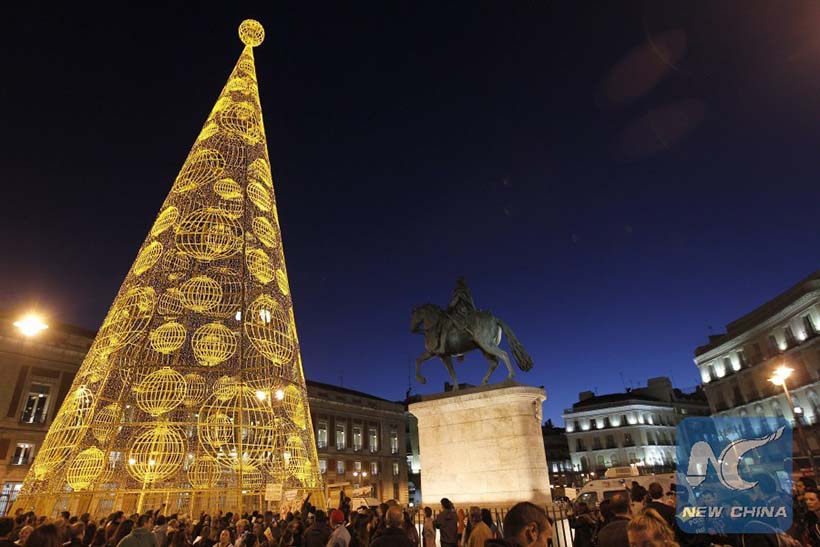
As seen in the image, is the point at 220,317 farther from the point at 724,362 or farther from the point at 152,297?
the point at 724,362

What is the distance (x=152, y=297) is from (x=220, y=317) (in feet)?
5.93

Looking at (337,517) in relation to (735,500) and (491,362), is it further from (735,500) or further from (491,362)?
(491,362)

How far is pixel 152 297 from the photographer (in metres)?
11.9

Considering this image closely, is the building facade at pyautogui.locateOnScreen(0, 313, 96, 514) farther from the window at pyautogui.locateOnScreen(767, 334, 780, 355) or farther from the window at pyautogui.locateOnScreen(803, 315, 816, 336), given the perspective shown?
the window at pyautogui.locateOnScreen(767, 334, 780, 355)

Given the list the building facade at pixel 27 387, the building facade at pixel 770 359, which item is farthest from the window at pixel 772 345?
the building facade at pixel 27 387

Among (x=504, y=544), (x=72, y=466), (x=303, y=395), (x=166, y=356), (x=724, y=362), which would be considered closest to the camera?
(x=504, y=544)

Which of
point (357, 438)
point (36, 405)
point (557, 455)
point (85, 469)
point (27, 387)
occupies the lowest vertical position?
point (85, 469)

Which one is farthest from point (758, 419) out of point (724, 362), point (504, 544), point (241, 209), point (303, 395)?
Result: point (504, 544)

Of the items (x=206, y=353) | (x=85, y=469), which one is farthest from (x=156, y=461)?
(x=206, y=353)

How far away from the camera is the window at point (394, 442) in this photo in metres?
55.7

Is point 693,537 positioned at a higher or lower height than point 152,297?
lower

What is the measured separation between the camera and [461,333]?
13820mm

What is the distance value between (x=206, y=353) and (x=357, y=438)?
1720 inches

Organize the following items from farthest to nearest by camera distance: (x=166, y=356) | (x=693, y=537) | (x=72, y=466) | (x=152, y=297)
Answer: (x=166, y=356)
(x=152, y=297)
(x=72, y=466)
(x=693, y=537)
